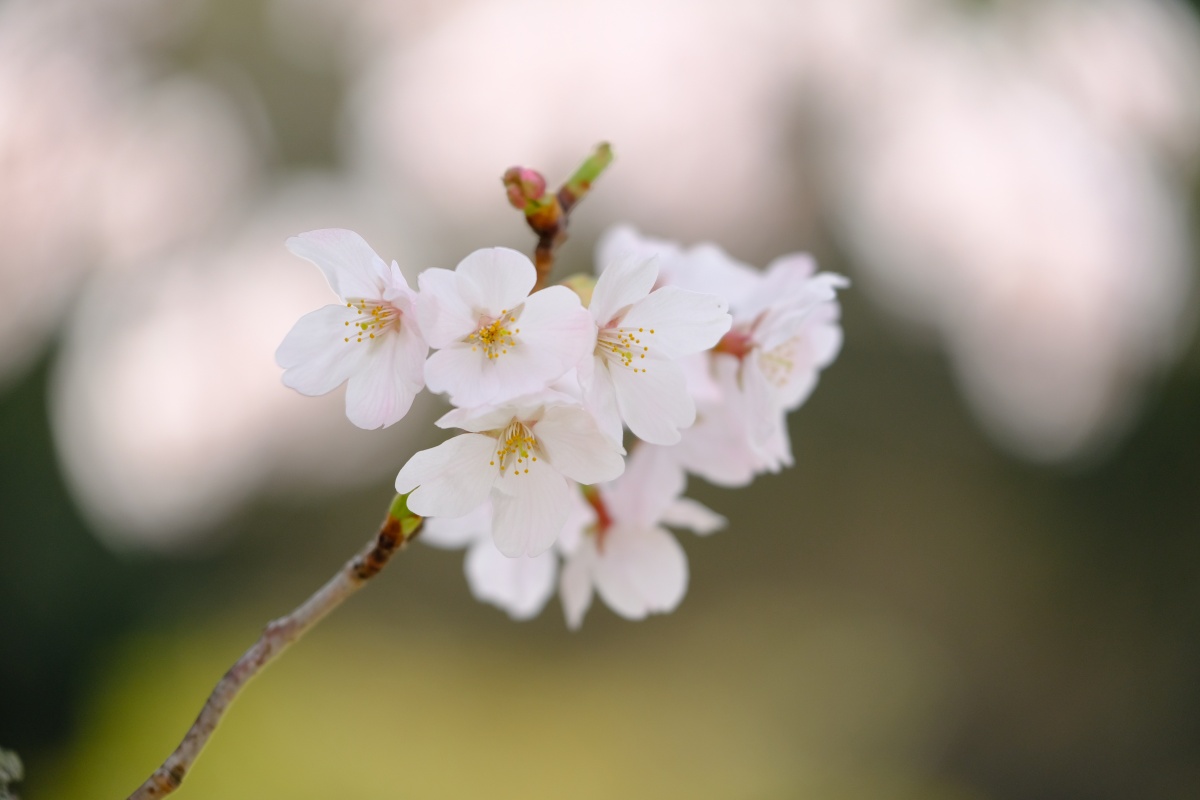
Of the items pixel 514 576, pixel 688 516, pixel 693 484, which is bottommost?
pixel 693 484

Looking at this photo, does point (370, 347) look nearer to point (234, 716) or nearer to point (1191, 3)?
point (1191, 3)

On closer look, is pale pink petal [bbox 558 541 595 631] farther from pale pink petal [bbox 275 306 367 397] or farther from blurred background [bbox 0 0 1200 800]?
blurred background [bbox 0 0 1200 800]

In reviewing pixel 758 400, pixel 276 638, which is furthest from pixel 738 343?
pixel 276 638

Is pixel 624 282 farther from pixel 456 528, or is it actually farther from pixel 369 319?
pixel 456 528

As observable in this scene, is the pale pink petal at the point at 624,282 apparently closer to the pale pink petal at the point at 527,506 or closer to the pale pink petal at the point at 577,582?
the pale pink petal at the point at 527,506

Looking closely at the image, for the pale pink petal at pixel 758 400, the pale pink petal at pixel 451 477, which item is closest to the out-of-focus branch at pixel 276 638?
the pale pink petal at pixel 451 477

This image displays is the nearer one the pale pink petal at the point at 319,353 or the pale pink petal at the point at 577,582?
the pale pink petal at the point at 319,353

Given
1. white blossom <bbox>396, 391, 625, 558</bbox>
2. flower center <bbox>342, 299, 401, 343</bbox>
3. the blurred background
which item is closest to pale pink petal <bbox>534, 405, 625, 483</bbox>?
white blossom <bbox>396, 391, 625, 558</bbox>
